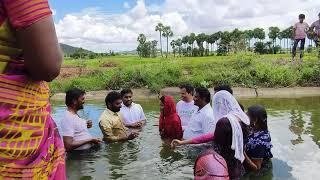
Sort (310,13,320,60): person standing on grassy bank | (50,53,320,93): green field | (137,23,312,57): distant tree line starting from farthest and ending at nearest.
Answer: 1. (137,23,312,57): distant tree line
2. (50,53,320,93): green field
3. (310,13,320,60): person standing on grassy bank

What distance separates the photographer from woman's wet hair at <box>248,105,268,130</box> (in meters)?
5.97

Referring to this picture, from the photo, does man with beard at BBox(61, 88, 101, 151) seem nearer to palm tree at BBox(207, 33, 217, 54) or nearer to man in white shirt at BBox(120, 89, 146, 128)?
man in white shirt at BBox(120, 89, 146, 128)

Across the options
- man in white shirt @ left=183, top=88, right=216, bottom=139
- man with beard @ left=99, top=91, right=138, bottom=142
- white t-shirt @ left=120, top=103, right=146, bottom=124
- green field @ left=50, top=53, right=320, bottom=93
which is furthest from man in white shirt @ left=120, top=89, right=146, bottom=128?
green field @ left=50, top=53, right=320, bottom=93

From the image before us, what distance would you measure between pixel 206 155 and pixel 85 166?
3254 mm

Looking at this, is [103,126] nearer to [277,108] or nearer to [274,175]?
[274,175]

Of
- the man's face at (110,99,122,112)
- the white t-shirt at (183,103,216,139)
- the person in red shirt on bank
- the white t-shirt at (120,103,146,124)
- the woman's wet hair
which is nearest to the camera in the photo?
the woman's wet hair

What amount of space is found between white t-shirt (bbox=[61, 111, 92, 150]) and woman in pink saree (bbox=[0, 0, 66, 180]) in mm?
5141

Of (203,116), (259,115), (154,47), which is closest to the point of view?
(259,115)

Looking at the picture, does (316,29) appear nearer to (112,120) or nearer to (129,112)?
(129,112)

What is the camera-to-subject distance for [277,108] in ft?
43.5

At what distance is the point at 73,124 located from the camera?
22.5 feet

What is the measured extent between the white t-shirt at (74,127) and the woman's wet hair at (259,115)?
8.53 feet

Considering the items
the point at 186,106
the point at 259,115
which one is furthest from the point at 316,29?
the point at 259,115

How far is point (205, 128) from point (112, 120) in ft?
5.66
